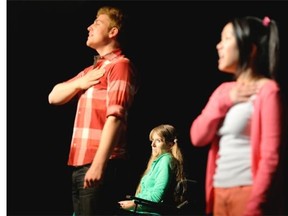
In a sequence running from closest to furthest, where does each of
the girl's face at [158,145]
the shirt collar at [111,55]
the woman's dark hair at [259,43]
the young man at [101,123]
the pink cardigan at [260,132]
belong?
the pink cardigan at [260,132]
the woman's dark hair at [259,43]
the young man at [101,123]
the shirt collar at [111,55]
the girl's face at [158,145]

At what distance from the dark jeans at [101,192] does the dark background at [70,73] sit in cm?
100

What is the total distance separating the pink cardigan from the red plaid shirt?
302 mm

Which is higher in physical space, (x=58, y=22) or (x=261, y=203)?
(x=58, y=22)

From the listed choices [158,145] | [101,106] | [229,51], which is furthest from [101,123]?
[158,145]

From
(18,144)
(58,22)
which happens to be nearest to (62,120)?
(18,144)

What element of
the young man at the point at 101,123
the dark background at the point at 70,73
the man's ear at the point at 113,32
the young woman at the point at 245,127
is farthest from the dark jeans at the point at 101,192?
the dark background at the point at 70,73

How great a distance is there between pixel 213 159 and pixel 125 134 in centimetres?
34

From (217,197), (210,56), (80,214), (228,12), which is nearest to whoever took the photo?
(217,197)

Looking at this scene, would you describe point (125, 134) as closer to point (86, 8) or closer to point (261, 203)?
point (261, 203)

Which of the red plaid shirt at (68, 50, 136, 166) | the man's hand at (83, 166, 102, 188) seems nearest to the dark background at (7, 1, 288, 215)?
the red plaid shirt at (68, 50, 136, 166)

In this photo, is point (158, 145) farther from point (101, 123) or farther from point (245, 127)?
point (245, 127)

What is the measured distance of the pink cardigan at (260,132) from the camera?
4.15ft

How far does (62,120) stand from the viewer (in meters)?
2.61

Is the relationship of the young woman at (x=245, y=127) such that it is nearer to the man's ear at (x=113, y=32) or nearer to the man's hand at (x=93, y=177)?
the man's hand at (x=93, y=177)
